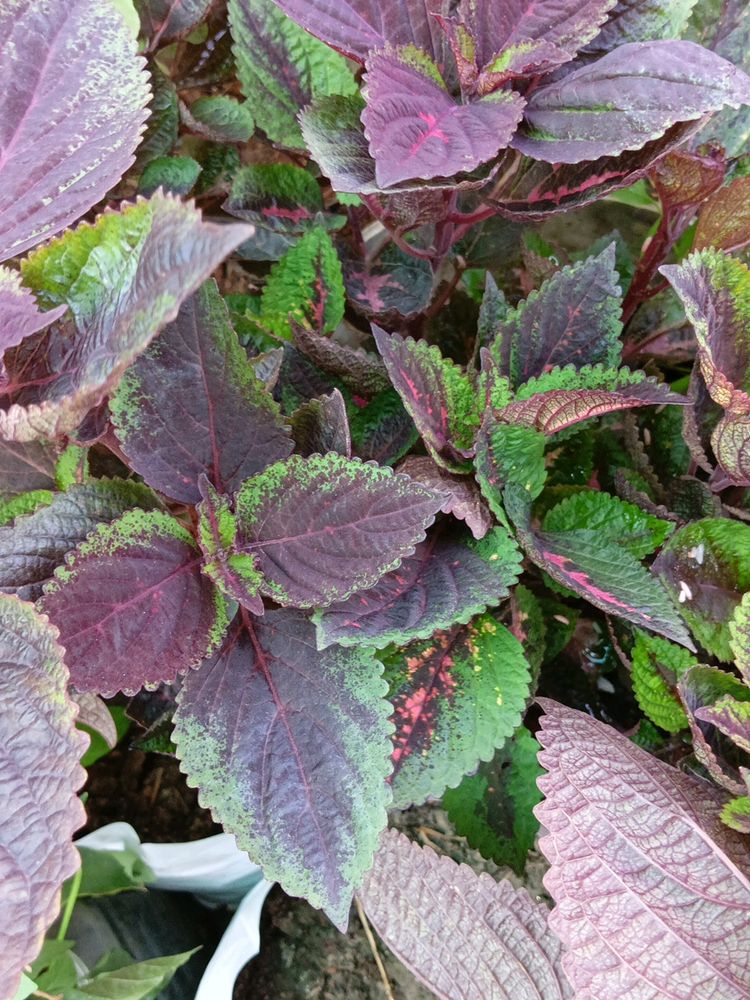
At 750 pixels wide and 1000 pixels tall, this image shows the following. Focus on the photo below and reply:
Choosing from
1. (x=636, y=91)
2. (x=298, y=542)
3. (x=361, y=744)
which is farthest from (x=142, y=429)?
(x=636, y=91)

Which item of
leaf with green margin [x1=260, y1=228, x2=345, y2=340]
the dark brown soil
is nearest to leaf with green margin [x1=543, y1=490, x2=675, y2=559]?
leaf with green margin [x1=260, y1=228, x2=345, y2=340]

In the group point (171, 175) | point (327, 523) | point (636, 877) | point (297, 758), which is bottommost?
point (636, 877)

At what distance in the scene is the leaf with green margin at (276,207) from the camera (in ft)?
2.39

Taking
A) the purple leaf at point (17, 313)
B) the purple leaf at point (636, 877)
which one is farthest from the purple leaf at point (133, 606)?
the purple leaf at point (636, 877)

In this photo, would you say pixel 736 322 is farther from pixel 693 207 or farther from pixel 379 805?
pixel 379 805

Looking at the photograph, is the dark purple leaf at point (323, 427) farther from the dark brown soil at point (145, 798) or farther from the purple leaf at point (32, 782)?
the dark brown soil at point (145, 798)

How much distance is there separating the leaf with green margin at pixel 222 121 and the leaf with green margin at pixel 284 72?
25 millimetres

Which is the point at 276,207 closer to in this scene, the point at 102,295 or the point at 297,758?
the point at 102,295

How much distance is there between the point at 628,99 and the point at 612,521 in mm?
275

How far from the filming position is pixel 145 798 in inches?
34.4

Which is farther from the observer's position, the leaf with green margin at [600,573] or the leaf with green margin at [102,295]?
the leaf with green margin at [600,573]

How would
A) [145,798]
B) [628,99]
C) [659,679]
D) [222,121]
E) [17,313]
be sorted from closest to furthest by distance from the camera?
[17,313]
[628,99]
[659,679]
[222,121]
[145,798]

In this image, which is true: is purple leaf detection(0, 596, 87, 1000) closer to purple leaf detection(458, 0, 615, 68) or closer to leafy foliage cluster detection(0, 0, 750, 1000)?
leafy foliage cluster detection(0, 0, 750, 1000)

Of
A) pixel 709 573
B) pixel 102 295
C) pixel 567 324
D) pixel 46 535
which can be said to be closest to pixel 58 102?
pixel 102 295
